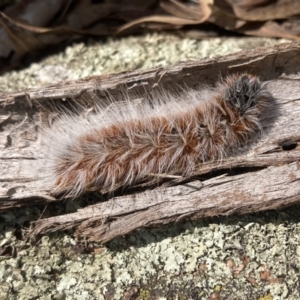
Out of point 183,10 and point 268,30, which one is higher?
point 183,10

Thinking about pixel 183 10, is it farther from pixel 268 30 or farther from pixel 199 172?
pixel 199 172

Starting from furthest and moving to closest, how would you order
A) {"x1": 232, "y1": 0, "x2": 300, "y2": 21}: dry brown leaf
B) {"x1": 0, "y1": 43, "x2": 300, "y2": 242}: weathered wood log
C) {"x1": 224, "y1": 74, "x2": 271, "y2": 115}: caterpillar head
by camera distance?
{"x1": 232, "y1": 0, "x2": 300, "y2": 21}: dry brown leaf, {"x1": 224, "y1": 74, "x2": 271, "y2": 115}: caterpillar head, {"x1": 0, "y1": 43, "x2": 300, "y2": 242}: weathered wood log

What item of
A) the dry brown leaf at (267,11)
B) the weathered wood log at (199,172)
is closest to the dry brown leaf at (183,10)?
the dry brown leaf at (267,11)

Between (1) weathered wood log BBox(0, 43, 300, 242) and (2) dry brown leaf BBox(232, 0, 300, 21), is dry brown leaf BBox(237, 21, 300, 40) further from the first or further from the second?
(1) weathered wood log BBox(0, 43, 300, 242)

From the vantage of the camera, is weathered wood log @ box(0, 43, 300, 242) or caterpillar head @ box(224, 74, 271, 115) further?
caterpillar head @ box(224, 74, 271, 115)

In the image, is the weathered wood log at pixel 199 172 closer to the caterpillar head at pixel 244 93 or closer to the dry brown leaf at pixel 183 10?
the caterpillar head at pixel 244 93

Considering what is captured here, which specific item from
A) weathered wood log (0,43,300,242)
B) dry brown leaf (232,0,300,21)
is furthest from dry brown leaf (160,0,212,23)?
weathered wood log (0,43,300,242)

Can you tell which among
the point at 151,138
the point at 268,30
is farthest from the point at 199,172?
the point at 268,30
